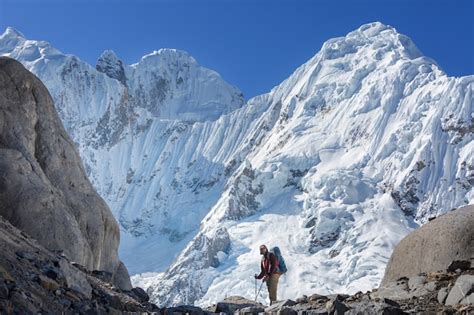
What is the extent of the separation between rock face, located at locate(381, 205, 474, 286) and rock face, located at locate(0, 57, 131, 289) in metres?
11.1

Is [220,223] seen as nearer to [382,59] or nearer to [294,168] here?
[294,168]

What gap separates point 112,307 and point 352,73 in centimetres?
17955

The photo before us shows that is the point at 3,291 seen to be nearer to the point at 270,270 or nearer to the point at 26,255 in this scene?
the point at 26,255

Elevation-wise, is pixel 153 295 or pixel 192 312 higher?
pixel 153 295

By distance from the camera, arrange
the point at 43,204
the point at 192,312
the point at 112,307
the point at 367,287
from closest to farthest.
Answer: the point at 112,307 → the point at 192,312 → the point at 43,204 → the point at 367,287

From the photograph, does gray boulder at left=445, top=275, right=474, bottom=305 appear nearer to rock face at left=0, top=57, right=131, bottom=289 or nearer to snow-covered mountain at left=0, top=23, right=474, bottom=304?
rock face at left=0, top=57, right=131, bottom=289

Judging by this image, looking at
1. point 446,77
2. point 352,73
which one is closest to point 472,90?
point 446,77

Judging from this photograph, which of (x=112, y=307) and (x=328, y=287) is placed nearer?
(x=112, y=307)

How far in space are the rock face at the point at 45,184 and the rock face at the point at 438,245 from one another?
11107 mm

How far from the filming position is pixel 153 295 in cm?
15112

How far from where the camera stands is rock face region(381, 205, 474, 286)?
15312 millimetres

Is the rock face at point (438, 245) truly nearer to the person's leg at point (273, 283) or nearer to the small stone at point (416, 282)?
the small stone at point (416, 282)

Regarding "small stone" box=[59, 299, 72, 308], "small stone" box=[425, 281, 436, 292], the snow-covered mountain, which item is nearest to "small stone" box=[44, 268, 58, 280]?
"small stone" box=[59, 299, 72, 308]

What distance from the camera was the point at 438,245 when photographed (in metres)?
15.7
